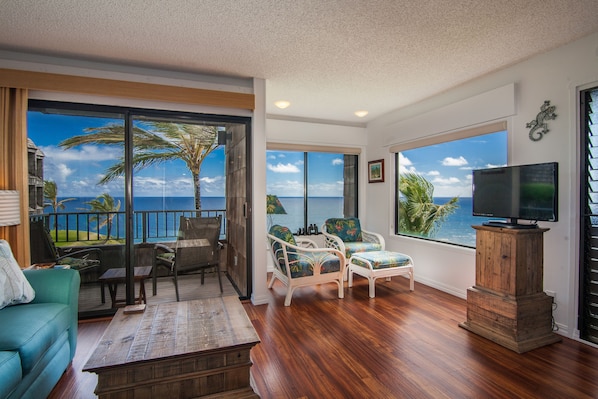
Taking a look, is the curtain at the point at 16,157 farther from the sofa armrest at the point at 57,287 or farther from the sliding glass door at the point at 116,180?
the sofa armrest at the point at 57,287

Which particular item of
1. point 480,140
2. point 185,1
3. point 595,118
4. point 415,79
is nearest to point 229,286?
point 185,1

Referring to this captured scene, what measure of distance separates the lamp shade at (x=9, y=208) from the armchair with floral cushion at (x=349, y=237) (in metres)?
3.48

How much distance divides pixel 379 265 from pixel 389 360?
1603 millimetres

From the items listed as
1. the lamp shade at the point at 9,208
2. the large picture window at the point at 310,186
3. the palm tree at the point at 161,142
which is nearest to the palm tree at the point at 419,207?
the large picture window at the point at 310,186

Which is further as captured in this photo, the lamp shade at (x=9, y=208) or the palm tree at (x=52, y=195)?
the palm tree at (x=52, y=195)

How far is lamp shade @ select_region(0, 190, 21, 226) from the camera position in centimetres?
241

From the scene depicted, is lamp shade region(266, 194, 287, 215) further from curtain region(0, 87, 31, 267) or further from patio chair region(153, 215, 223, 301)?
curtain region(0, 87, 31, 267)

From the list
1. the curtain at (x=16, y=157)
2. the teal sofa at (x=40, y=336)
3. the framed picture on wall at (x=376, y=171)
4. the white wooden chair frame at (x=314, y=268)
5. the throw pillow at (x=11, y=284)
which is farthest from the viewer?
the framed picture on wall at (x=376, y=171)

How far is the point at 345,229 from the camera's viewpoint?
4.86 m

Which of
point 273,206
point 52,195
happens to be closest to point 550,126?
point 273,206

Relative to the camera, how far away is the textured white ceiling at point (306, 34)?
7.23ft

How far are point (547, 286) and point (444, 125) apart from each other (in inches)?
81.2

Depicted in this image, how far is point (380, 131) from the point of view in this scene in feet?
17.1

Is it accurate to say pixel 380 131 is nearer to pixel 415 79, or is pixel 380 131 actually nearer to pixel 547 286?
pixel 415 79
